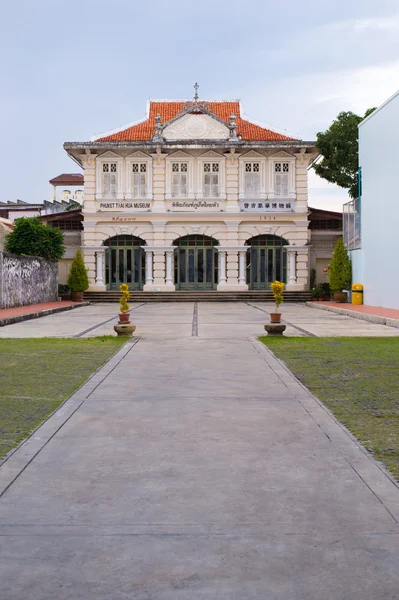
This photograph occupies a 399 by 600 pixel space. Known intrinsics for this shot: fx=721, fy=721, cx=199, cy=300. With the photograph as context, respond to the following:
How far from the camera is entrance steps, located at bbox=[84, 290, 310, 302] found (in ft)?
127

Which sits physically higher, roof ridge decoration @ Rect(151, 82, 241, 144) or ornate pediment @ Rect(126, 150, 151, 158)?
roof ridge decoration @ Rect(151, 82, 241, 144)

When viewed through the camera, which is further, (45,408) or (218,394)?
(218,394)

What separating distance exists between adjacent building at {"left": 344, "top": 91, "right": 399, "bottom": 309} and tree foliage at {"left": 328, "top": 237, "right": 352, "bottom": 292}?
311 millimetres

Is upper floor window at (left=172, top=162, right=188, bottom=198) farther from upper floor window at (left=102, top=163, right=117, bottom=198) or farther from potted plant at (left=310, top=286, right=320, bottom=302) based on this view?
potted plant at (left=310, top=286, right=320, bottom=302)

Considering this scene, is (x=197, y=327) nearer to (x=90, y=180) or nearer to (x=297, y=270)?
(x=297, y=270)

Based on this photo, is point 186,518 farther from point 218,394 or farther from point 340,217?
point 340,217

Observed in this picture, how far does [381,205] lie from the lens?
96.9 feet

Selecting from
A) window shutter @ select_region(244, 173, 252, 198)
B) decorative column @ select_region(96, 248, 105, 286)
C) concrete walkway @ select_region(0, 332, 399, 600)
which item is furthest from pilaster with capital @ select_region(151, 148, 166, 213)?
concrete walkway @ select_region(0, 332, 399, 600)

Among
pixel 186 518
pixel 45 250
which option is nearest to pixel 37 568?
pixel 186 518

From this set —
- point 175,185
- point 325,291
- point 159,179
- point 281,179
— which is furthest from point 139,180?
point 325,291

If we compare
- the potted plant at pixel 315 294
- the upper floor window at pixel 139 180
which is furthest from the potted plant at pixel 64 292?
the potted plant at pixel 315 294

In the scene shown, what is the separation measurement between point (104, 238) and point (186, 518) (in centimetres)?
3712

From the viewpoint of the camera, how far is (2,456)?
5660 mm

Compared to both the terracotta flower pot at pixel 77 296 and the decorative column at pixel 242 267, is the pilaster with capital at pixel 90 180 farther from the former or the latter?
the decorative column at pixel 242 267
